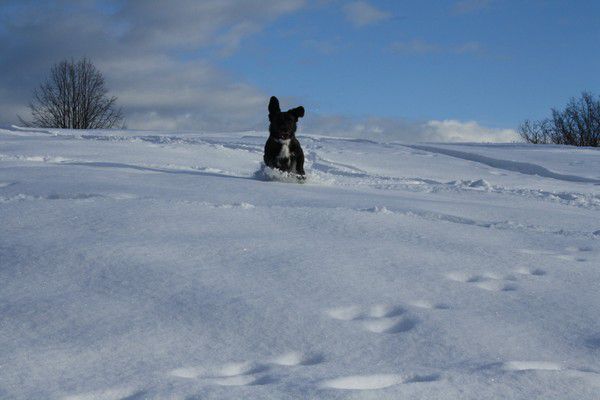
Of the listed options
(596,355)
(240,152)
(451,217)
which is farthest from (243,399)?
(240,152)

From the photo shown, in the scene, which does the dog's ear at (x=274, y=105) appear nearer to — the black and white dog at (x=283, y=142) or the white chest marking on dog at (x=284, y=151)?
the black and white dog at (x=283, y=142)

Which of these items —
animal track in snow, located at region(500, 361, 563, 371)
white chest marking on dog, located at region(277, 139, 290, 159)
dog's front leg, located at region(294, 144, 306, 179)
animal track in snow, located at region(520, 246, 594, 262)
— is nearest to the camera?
animal track in snow, located at region(500, 361, 563, 371)

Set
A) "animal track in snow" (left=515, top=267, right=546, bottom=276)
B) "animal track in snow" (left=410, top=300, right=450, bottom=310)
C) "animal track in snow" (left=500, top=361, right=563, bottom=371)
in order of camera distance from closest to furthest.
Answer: "animal track in snow" (left=500, top=361, right=563, bottom=371), "animal track in snow" (left=410, top=300, right=450, bottom=310), "animal track in snow" (left=515, top=267, right=546, bottom=276)

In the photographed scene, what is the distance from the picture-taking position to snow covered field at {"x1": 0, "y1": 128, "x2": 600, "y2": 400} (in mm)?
2512

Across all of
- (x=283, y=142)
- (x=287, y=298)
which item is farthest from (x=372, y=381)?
(x=283, y=142)

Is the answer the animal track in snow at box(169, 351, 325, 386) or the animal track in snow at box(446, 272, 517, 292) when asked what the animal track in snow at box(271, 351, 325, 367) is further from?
the animal track in snow at box(446, 272, 517, 292)

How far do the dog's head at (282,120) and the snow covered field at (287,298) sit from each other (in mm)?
1459

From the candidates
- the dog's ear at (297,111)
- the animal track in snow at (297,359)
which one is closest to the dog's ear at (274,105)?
the dog's ear at (297,111)

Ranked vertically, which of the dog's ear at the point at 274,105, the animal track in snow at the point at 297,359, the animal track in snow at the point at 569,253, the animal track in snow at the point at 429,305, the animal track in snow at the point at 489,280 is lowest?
the animal track in snow at the point at 297,359

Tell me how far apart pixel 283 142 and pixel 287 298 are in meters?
4.47

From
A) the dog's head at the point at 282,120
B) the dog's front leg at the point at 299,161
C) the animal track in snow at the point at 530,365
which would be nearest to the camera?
the animal track in snow at the point at 530,365

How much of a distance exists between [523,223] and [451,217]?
0.59 m

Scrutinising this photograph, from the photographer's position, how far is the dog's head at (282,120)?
7414 mm

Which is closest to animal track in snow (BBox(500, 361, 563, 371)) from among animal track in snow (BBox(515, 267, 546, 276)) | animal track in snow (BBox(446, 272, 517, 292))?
animal track in snow (BBox(446, 272, 517, 292))
